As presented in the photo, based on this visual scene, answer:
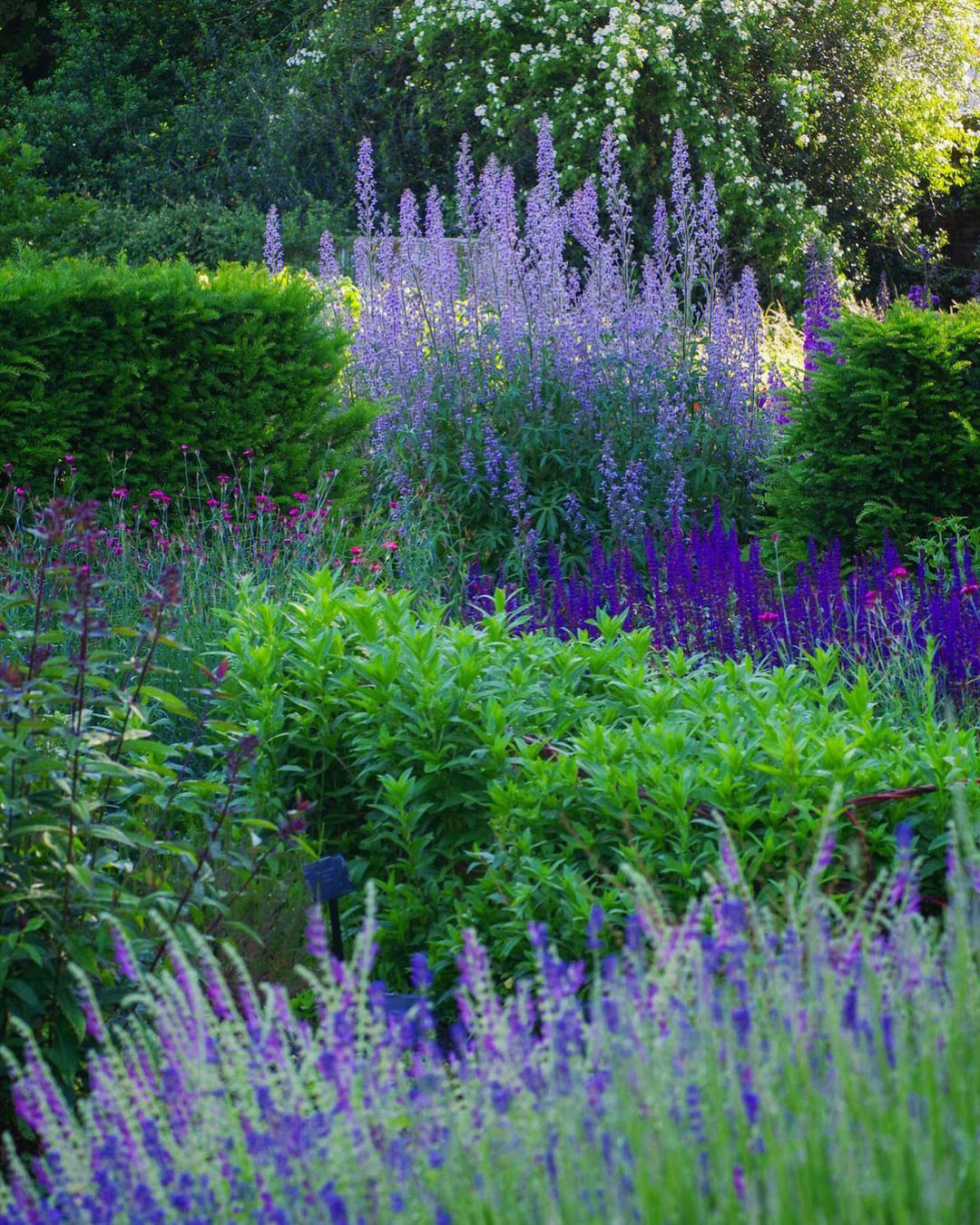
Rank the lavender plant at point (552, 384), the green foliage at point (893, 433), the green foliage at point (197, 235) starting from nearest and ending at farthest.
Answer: the green foliage at point (893, 433) < the lavender plant at point (552, 384) < the green foliage at point (197, 235)

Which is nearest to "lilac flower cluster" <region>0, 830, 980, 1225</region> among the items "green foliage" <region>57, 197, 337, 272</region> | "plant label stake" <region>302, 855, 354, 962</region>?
"plant label stake" <region>302, 855, 354, 962</region>

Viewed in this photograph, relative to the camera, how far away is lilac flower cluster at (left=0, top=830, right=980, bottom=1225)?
1.41 m

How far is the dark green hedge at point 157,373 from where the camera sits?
24.3 ft

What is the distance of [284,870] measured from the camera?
11.6ft

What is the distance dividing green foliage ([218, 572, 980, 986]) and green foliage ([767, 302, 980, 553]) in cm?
305

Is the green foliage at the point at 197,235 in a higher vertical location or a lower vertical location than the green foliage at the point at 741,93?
lower

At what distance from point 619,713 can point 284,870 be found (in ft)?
3.09

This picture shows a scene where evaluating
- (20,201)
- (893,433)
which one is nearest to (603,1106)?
(893,433)

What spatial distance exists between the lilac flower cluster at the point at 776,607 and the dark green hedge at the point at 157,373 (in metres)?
2.53

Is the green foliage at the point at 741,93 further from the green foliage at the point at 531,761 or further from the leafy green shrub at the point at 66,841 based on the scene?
the leafy green shrub at the point at 66,841

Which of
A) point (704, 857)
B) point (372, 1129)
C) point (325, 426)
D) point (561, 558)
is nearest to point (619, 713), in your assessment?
point (704, 857)

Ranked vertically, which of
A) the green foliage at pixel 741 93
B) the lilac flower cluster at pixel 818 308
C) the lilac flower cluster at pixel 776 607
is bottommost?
the lilac flower cluster at pixel 776 607

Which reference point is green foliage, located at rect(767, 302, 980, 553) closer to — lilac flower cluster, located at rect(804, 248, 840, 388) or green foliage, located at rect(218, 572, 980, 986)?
lilac flower cluster, located at rect(804, 248, 840, 388)

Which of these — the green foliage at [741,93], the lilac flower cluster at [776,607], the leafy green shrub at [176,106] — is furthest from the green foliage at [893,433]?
the leafy green shrub at [176,106]
